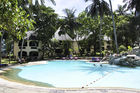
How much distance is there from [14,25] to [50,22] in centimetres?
2736

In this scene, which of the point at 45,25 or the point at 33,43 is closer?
the point at 45,25

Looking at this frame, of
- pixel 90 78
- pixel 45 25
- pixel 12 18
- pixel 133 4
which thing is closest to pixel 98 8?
pixel 133 4

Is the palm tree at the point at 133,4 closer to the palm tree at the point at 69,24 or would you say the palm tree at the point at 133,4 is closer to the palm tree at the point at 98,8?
the palm tree at the point at 98,8

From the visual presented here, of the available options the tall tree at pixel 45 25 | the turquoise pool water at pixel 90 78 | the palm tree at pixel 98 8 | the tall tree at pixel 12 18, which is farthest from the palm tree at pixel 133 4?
the tall tree at pixel 12 18

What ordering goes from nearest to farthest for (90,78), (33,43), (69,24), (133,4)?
1. (90,78)
2. (133,4)
3. (33,43)
4. (69,24)

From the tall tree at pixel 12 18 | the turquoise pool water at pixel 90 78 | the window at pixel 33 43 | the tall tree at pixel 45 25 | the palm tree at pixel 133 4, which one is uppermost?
the palm tree at pixel 133 4

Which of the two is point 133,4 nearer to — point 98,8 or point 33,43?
point 98,8

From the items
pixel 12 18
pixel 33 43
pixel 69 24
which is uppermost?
pixel 69 24

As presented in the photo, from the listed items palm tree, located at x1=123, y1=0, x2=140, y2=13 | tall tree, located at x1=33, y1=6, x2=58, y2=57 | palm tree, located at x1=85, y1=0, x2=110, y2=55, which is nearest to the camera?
palm tree, located at x1=123, y1=0, x2=140, y2=13

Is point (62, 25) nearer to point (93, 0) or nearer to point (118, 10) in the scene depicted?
point (93, 0)

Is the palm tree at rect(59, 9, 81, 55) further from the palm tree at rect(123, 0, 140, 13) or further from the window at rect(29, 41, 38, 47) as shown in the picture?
the palm tree at rect(123, 0, 140, 13)

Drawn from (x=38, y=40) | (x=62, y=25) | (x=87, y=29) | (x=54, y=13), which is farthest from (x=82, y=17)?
(x=38, y=40)

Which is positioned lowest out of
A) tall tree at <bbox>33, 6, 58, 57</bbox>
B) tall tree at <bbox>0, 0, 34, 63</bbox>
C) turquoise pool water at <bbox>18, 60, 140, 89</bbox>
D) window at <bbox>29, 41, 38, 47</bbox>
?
turquoise pool water at <bbox>18, 60, 140, 89</bbox>

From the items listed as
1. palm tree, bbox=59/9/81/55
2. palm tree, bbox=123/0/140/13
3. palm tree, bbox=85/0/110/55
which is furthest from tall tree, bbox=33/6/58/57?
palm tree, bbox=123/0/140/13
